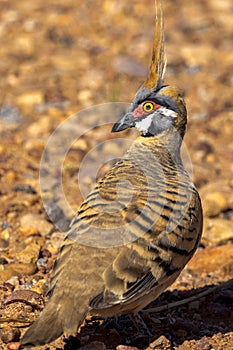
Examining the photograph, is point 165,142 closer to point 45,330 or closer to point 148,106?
point 148,106

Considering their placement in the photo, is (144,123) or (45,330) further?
(144,123)

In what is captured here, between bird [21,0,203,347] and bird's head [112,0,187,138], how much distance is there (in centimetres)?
1

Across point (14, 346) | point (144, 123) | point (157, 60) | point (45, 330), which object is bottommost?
point (14, 346)

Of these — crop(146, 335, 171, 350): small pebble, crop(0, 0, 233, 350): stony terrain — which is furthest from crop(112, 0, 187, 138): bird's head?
crop(146, 335, 171, 350): small pebble

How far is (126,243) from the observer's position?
5070mm

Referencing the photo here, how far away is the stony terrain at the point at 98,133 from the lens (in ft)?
19.7

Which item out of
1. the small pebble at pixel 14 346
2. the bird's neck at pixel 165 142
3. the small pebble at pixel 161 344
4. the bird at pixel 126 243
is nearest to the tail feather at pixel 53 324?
the bird at pixel 126 243

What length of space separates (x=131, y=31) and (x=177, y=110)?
617 centimetres

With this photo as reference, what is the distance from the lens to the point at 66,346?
17.7 ft

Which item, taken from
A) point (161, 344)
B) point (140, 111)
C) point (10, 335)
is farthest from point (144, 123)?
point (10, 335)

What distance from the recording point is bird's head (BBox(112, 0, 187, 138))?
6.07 metres

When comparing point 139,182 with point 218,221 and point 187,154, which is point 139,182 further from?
point 187,154

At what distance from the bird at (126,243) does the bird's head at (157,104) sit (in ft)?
0.04

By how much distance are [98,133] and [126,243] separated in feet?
14.8
